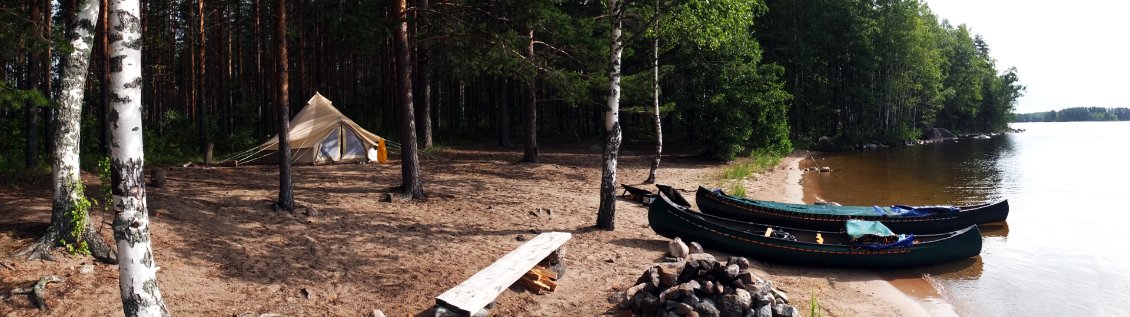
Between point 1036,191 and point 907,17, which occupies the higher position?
point 907,17

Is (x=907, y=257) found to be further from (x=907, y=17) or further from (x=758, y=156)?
(x=907, y=17)

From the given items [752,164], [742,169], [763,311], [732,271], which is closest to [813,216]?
[732,271]

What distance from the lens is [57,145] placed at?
23.9 ft

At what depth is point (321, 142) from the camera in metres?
18.4

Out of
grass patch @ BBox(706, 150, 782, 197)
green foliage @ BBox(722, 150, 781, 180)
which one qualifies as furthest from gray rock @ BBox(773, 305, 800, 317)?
green foliage @ BBox(722, 150, 781, 180)

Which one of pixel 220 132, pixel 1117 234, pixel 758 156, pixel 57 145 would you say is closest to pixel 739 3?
pixel 1117 234

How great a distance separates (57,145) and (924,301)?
12.1m

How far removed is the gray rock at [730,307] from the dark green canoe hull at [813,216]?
23.8 feet

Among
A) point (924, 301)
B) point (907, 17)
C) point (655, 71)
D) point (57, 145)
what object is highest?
point (907, 17)

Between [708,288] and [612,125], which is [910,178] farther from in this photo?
[708,288]

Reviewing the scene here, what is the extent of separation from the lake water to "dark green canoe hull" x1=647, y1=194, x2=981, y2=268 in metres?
0.38

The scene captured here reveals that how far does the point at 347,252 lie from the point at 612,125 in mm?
4959

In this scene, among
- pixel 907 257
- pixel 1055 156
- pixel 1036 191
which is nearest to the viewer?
pixel 907 257

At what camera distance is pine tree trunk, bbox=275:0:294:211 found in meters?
10.7
